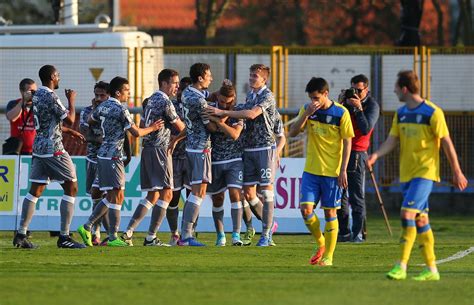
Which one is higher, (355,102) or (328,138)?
(355,102)

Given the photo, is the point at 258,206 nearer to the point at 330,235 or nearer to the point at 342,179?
the point at 330,235

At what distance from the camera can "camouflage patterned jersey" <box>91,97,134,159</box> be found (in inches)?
674

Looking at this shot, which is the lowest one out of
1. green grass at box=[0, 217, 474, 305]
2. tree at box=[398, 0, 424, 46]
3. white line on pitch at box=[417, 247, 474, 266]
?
white line on pitch at box=[417, 247, 474, 266]

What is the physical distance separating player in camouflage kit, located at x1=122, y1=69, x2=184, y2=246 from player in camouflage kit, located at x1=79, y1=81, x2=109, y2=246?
0.81m

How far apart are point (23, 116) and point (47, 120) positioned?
3339mm

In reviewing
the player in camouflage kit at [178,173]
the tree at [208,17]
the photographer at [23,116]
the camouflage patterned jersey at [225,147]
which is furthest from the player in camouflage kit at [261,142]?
the tree at [208,17]

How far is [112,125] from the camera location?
17.2 m

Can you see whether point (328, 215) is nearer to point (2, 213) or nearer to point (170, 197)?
point (170, 197)

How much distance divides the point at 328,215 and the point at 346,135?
92cm

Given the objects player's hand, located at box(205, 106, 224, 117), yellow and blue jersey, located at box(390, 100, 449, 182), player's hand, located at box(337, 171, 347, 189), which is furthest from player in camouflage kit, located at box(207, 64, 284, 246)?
yellow and blue jersey, located at box(390, 100, 449, 182)

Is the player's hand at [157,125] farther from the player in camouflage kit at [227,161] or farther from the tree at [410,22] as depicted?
the tree at [410,22]

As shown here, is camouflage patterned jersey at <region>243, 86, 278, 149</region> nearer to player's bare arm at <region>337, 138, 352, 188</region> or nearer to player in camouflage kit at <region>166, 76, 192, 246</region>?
player in camouflage kit at <region>166, 76, 192, 246</region>

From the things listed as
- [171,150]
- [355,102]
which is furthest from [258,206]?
[355,102]

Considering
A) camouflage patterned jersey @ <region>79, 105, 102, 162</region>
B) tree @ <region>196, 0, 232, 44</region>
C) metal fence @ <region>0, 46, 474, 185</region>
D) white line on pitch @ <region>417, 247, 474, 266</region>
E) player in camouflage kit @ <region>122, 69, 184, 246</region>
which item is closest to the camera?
white line on pitch @ <region>417, 247, 474, 266</region>
